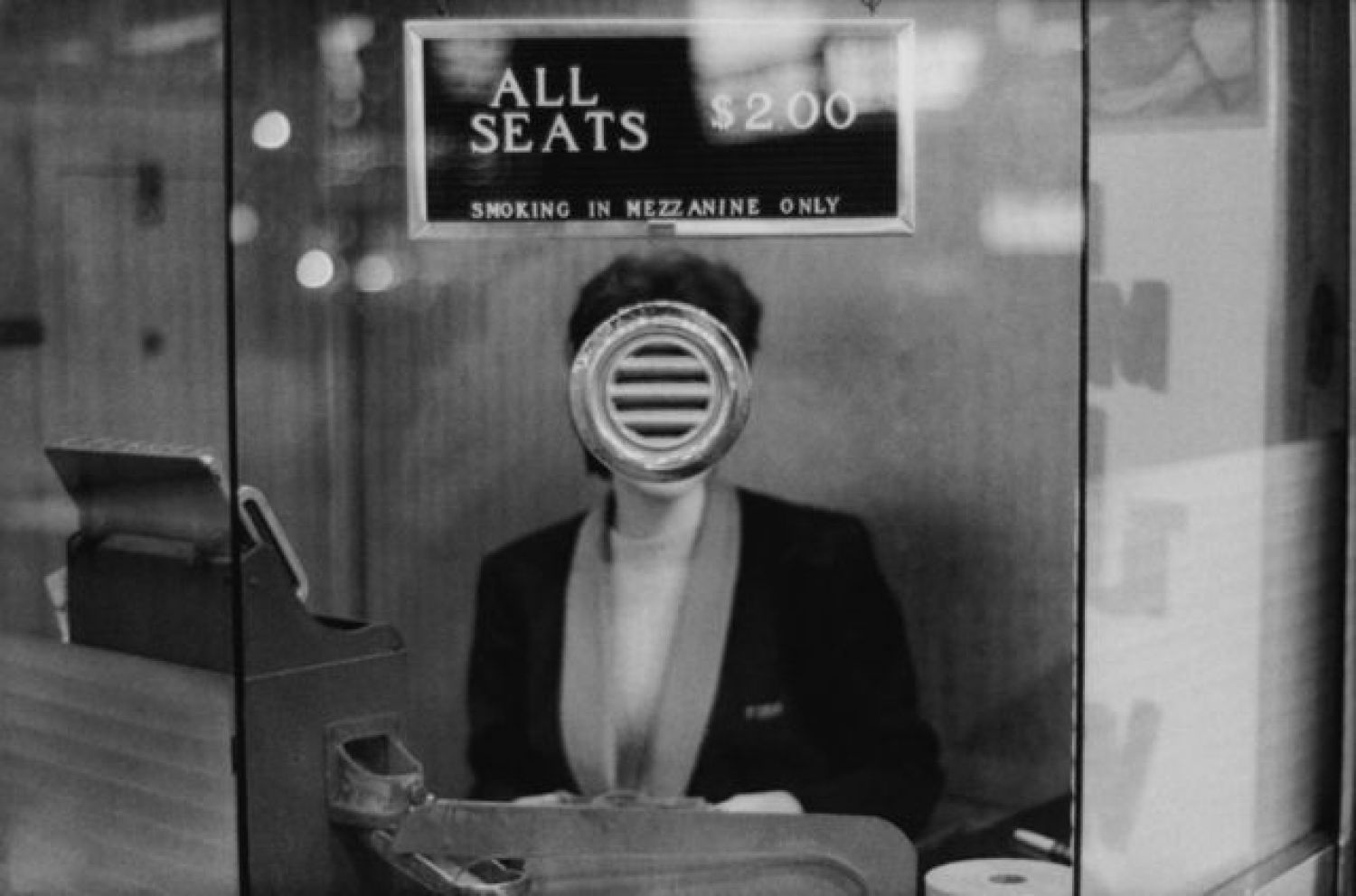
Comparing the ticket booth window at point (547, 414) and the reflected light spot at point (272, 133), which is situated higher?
the reflected light spot at point (272, 133)

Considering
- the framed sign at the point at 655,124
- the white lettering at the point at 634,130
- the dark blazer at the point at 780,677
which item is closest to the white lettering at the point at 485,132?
the framed sign at the point at 655,124

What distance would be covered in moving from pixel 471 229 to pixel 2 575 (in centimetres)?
65

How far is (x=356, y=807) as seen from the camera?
1456mm

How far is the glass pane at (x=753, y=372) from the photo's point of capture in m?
1.46

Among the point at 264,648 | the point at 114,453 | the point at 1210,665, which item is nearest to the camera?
the point at 264,648

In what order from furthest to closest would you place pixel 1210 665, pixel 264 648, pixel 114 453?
1. pixel 1210 665
2. pixel 114 453
3. pixel 264 648

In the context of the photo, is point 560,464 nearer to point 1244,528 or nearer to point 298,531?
point 298,531

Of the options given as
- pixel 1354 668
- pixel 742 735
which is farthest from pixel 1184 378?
pixel 742 735

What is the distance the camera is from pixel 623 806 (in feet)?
4.81

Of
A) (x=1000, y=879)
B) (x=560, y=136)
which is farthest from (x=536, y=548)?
(x=1000, y=879)

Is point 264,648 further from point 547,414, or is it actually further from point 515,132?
point 515,132

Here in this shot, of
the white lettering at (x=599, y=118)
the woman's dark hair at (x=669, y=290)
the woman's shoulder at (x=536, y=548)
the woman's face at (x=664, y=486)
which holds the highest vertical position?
the white lettering at (x=599, y=118)

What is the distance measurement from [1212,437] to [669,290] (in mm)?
656

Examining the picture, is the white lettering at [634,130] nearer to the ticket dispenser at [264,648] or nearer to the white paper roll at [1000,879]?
the ticket dispenser at [264,648]
